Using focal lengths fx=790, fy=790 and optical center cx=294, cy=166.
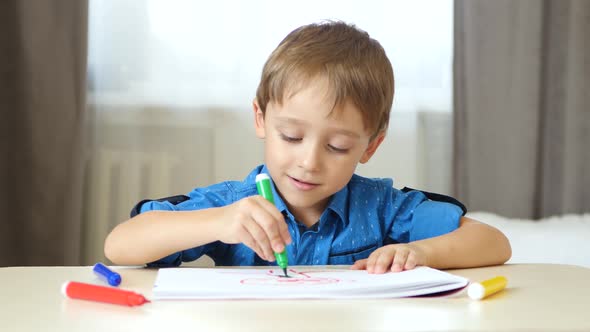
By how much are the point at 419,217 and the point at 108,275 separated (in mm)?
552

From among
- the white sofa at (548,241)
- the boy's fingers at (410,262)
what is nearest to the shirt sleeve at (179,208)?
the boy's fingers at (410,262)

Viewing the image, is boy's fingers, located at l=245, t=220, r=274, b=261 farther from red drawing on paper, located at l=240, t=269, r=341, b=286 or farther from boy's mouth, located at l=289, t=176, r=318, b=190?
boy's mouth, located at l=289, t=176, r=318, b=190

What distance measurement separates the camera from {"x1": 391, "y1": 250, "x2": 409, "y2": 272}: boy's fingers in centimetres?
97

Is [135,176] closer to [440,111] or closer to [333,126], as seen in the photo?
[440,111]

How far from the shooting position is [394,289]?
82cm

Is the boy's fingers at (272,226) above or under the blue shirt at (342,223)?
above

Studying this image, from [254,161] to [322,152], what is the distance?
1.48 meters

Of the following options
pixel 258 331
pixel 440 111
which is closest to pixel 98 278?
pixel 258 331

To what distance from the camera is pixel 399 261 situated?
97 cm

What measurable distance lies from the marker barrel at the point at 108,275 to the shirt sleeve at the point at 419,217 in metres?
0.53

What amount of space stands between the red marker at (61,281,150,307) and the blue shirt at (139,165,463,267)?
0.40 meters

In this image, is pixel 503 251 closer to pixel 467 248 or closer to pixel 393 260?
pixel 467 248

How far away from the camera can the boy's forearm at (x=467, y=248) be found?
1.07m

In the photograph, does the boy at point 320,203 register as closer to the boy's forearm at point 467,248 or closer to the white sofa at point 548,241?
the boy's forearm at point 467,248
